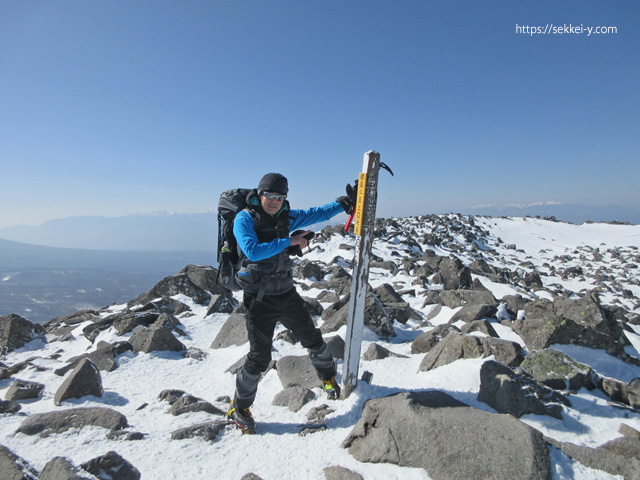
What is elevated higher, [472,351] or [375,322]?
[472,351]

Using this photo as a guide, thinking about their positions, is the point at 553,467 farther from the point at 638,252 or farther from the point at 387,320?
the point at 638,252

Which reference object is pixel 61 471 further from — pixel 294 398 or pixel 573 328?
pixel 573 328

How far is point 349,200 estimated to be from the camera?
5027 mm

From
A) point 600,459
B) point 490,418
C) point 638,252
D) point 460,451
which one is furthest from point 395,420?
point 638,252

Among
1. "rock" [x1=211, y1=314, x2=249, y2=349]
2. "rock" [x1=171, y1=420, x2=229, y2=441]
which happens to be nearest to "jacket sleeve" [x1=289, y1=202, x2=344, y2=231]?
"rock" [x1=171, y1=420, x2=229, y2=441]

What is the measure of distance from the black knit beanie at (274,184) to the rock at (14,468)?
3.91 metres

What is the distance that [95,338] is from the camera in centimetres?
893

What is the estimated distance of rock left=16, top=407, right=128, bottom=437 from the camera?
414cm

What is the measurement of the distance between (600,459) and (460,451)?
1.38 meters

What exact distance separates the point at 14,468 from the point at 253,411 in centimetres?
278

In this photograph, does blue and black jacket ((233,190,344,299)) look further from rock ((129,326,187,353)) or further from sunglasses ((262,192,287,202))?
rock ((129,326,187,353))

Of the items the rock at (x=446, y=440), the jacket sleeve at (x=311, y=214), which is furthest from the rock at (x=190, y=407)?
the jacket sleeve at (x=311, y=214)

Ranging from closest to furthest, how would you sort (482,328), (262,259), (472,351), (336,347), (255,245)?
(255,245) < (262,259) < (472,351) < (336,347) < (482,328)

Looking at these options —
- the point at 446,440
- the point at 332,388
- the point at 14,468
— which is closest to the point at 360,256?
the point at 332,388
